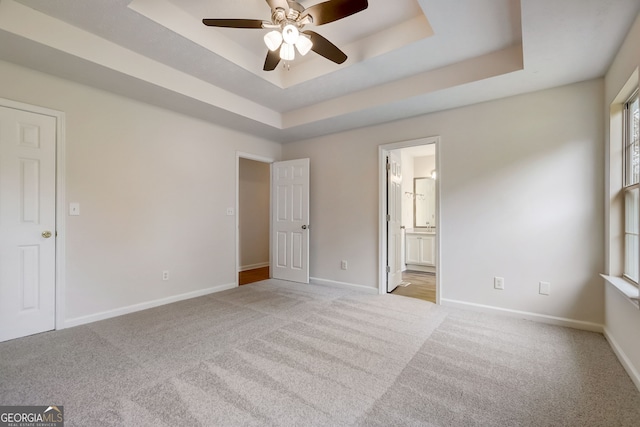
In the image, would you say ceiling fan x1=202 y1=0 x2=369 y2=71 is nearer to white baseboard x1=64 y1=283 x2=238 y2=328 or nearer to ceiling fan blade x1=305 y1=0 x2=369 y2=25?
ceiling fan blade x1=305 y1=0 x2=369 y2=25

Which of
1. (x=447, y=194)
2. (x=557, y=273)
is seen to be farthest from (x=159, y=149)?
(x=557, y=273)

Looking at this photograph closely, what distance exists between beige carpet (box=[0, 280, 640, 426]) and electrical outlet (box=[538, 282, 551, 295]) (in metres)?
0.35

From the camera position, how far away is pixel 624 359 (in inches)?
79.4

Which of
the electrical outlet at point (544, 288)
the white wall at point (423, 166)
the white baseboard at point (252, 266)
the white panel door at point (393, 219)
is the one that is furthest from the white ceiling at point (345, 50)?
the white baseboard at point (252, 266)

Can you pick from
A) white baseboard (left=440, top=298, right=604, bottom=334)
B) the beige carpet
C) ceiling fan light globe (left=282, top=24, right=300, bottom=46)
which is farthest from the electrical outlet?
ceiling fan light globe (left=282, top=24, right=300, bottom=46)

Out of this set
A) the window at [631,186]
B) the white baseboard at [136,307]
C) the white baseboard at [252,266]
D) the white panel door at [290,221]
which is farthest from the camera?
the white baseboard at [252,266]

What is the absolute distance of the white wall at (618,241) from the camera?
1.86 m

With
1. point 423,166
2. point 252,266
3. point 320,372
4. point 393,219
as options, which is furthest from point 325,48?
point 252,266

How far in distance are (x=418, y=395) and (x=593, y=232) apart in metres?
2.37

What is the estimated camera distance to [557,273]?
110 inches

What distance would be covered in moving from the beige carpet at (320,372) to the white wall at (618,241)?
0.44ft

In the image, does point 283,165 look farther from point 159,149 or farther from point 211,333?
point 211,333

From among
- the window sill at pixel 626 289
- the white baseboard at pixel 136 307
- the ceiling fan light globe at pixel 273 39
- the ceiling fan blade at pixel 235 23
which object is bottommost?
the white baseboard at pixel 136 307

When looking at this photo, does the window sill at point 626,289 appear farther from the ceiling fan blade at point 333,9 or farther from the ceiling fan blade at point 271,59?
the ceiling fan blade at point 271,59
